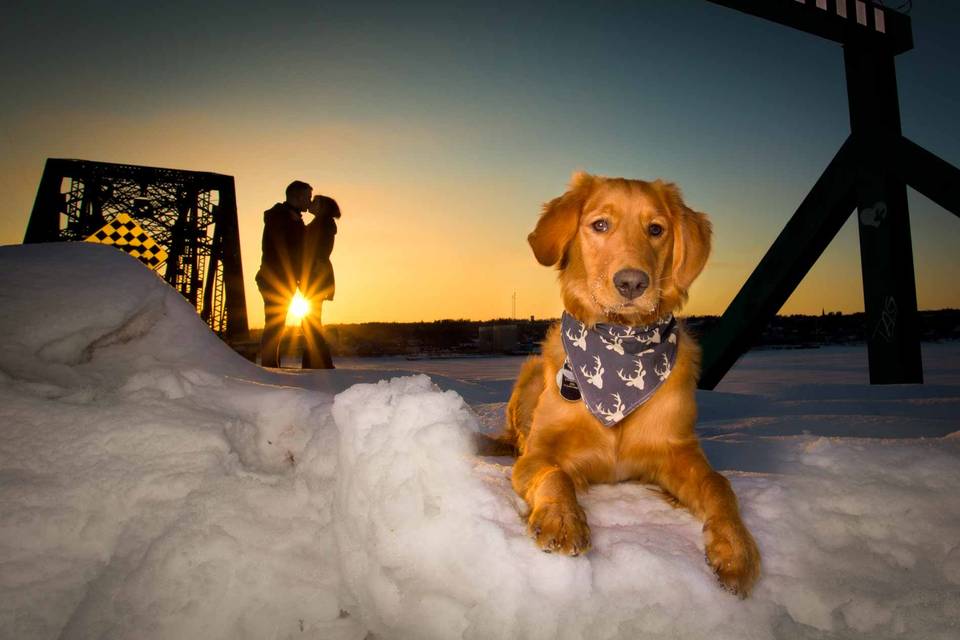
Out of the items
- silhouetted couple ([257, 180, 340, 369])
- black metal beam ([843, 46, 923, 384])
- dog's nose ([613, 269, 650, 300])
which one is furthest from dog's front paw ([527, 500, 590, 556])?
silhouetted couple ([257, 180, 340, 369])

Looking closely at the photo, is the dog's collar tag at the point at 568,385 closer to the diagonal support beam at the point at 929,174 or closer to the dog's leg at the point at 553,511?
the dog's leg at the point at 553,511

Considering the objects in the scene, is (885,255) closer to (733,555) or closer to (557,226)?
(557,226)

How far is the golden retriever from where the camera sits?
4.61ft

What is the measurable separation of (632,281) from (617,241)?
336 mm

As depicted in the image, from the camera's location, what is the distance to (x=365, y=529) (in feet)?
4.79

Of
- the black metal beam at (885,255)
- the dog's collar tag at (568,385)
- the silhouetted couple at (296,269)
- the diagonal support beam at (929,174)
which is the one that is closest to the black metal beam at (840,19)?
the black metal beam at (885,255)

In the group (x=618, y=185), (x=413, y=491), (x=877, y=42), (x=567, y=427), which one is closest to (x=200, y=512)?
(x=413, y=491)

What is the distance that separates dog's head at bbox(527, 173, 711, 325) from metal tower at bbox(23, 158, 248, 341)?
916cm

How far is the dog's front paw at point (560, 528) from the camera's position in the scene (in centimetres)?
131

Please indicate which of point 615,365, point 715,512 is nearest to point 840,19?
point 615,365

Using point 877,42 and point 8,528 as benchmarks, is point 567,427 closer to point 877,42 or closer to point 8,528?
point 8,528

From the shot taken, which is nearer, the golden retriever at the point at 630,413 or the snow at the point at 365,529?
the snow at the point at 365,529

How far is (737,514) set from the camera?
1458 millimetres

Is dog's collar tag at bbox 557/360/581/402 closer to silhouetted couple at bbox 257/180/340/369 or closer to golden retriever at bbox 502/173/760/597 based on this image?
golden retriever at bbox 502/173/760/597
